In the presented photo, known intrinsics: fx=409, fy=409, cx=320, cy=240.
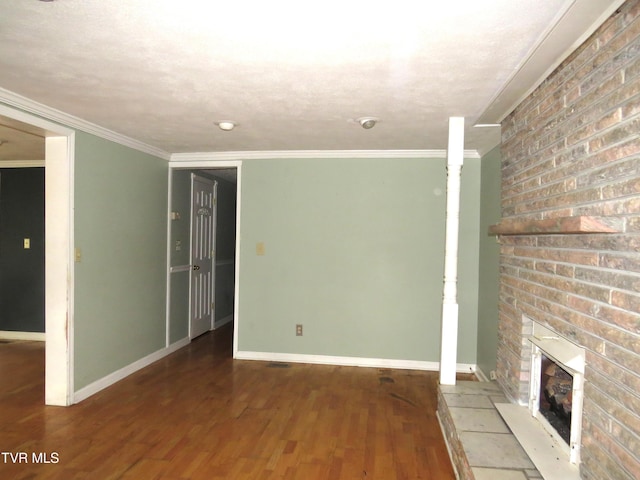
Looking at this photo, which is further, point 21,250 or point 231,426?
point 21,250

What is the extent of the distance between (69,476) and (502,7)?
3142mm

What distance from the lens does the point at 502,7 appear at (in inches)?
60.9

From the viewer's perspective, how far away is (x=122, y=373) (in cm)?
379

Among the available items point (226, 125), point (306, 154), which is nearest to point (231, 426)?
point (226, 125)

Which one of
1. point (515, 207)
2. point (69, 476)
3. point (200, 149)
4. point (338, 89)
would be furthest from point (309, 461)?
point (200, 149)

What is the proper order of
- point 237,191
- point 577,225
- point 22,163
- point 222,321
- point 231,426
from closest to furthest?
point 577,225 < point 231,426 < point 237,191 < point 22,163 < point 222,321

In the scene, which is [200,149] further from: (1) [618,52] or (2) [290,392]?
(1) [618,52]

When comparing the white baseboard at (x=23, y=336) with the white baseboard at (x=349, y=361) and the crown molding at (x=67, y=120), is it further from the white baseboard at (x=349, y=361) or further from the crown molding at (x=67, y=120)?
the crown molding at (x=67, y=120)

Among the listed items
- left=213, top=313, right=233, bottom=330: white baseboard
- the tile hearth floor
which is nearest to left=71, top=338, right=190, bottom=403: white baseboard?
left=213, top=313, right=233, bottom=330: white baseboard

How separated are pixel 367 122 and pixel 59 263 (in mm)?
2595

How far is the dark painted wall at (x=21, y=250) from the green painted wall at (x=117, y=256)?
193 cm

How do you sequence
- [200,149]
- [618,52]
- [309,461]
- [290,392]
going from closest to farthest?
[618,52] → [309,461] → [290,392] → [200,149]

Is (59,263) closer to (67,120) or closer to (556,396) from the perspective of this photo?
(67,120)

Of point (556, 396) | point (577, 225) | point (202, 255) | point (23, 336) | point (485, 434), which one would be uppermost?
point (577, 225)
